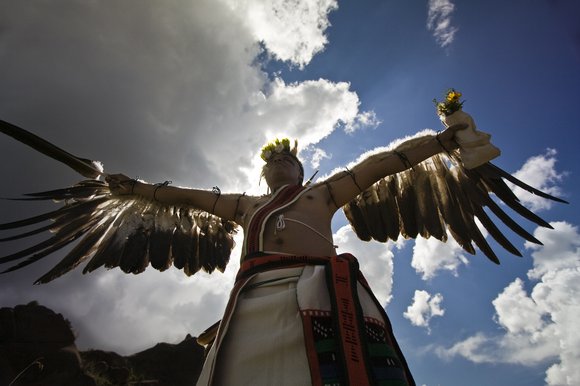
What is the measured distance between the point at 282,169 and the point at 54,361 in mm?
21019

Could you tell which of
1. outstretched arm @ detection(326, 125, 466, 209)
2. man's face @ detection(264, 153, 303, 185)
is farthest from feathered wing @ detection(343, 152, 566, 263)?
man's face @ detection(264, 153, 303, 185)

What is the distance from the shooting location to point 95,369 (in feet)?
64.1

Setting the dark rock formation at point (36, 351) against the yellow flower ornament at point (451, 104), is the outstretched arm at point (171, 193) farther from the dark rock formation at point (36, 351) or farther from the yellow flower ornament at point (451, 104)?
the dark rock formation at point (36, 351)

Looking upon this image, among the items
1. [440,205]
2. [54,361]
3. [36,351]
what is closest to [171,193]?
[440,205]

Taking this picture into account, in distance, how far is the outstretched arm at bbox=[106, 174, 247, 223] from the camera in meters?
3.35

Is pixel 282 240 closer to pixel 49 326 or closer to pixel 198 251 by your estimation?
pixel 198 251

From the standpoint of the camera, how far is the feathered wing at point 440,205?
3008mm

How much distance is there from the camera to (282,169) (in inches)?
137

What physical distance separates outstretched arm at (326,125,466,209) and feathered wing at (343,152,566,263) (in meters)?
0.54

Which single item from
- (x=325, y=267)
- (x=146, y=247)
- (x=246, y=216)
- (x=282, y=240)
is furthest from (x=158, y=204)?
(x=325, y=267)

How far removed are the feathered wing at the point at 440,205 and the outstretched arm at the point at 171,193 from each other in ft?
4.78

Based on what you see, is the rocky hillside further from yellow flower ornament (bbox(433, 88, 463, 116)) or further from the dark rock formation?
yellow flower ornament (bbox(433, 88, 463, 116))

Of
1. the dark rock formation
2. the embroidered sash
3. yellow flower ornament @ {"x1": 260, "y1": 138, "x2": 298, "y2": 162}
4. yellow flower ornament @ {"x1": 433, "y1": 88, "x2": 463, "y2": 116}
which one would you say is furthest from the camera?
the dark rock formation

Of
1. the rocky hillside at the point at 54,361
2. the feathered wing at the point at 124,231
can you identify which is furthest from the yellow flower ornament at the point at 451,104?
the rocky hillside at the point at 54,361
